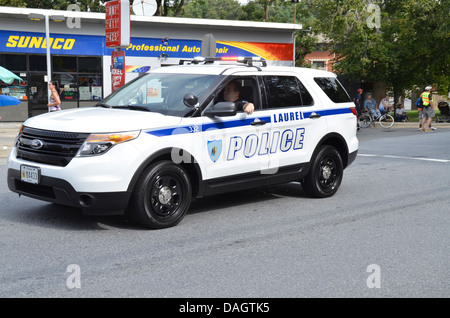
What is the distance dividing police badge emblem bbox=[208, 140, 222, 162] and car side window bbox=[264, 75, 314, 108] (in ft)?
3.47

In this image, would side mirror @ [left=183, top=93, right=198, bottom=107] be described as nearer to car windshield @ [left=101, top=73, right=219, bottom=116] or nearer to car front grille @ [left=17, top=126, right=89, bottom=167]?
car windshield @ [left=101, top=73, right=219, bottom=116]

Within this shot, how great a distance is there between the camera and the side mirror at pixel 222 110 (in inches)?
263

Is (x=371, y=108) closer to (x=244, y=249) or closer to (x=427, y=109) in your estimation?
(x=427, y=109)

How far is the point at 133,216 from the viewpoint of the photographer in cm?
627

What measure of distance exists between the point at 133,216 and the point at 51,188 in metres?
0.89

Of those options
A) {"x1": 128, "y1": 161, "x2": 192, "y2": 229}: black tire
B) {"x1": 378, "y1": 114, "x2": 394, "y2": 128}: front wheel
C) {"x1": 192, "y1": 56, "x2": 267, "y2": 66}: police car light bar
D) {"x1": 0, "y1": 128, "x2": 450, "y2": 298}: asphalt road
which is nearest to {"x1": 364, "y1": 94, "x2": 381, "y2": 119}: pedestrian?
{"x1": 378, "y1": 114, "x2": 394, "y2": 128}: front wheel

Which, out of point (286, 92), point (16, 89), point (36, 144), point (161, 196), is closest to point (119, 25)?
point (286, 92)

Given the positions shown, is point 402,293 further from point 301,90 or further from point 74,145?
point 301,90

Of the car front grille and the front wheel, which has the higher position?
the car front grille

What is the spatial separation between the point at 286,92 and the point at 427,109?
17.8 metres

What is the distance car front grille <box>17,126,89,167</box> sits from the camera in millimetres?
5992

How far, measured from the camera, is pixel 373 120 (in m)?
27.0

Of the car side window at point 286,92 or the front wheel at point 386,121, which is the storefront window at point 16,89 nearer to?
the front wheel at point 386,121
